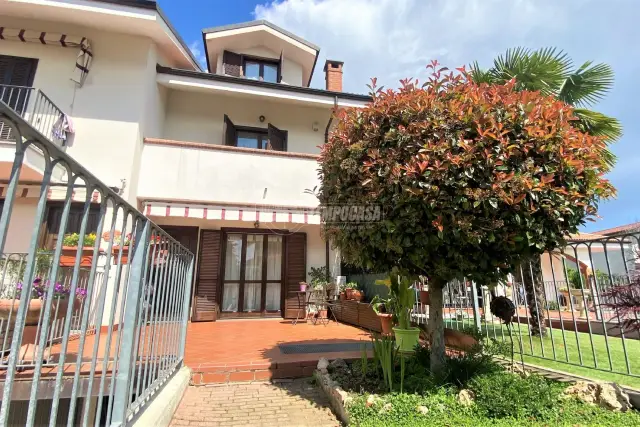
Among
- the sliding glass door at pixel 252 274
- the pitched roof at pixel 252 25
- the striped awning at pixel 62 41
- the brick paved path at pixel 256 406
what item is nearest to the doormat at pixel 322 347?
the brick paved path at pixel 256 406

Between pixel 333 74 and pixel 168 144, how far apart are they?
9.38 metres

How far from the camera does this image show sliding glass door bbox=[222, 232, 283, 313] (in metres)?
13.1

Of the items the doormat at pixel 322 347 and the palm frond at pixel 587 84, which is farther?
the palm frond at pixel 587 84

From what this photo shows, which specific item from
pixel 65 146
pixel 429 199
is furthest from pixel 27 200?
pixel 429 199

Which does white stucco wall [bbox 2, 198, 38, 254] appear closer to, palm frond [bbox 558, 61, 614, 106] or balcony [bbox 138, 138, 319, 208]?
balcony [bbox 138, 138, 319, 208]

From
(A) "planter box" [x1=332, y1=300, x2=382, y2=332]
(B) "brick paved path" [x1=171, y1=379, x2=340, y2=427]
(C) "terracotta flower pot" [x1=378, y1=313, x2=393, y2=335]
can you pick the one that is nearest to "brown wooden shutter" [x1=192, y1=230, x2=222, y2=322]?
(A) "planter box" [x1=332, y1=300, x2=382, y2=332]

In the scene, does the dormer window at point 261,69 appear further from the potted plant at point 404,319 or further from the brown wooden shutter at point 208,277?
the potted plant at point 404,319

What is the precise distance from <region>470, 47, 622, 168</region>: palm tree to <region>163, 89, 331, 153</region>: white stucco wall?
764cm

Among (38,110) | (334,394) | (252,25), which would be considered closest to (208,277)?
(38,110)

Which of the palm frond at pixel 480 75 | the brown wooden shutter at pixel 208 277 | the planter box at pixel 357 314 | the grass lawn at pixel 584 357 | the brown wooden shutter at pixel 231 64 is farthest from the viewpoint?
the brown wooden shutter at pixel 231 64

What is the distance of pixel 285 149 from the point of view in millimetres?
15398

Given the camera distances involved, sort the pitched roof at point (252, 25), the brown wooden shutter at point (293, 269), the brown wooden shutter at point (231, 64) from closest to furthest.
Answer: the brown wooden shutter at point (293, 269) < the pitched roof at point (252, 25) < the brown wooden shutter at point (231, 64)

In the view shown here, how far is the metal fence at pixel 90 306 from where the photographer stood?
5.51 feet

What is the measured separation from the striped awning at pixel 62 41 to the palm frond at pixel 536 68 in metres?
14.7
